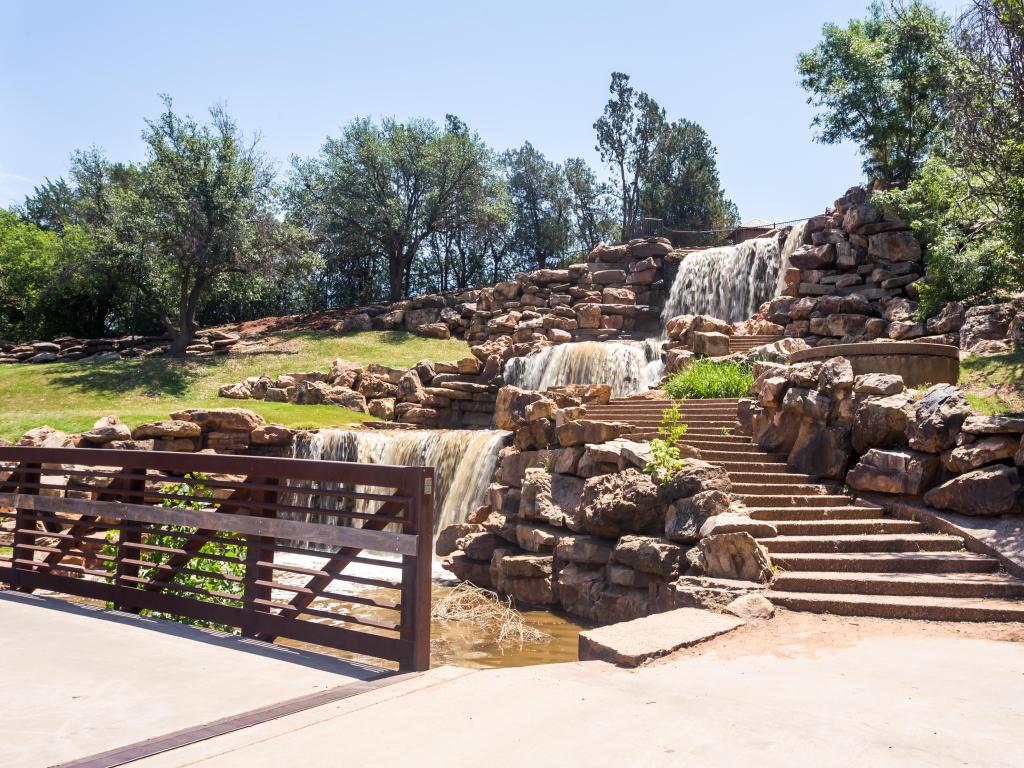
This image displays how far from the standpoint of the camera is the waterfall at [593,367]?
1991 cm

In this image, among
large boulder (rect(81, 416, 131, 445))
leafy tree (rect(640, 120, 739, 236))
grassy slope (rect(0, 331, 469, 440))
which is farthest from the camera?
leafy tree (rect(640, 120, 739, 236))

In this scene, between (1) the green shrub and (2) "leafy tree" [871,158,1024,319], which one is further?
(2) "leafy tree" [871,158,1024,319]

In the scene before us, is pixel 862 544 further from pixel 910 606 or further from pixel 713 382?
pixel 713 382

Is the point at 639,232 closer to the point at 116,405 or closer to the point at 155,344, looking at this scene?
the point at 155,344

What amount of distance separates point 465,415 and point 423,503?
17956 millimetres

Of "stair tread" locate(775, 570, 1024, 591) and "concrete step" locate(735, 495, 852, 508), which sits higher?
"concrete step" locate(735, 495, 852, 508)

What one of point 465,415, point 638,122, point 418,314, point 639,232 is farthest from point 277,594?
point 638,122

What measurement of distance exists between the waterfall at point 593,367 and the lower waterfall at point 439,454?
232 inches

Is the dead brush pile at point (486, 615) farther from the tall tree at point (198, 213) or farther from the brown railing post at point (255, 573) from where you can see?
the tall tree at point (198, 213)

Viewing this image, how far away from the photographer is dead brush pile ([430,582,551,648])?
8.41 m

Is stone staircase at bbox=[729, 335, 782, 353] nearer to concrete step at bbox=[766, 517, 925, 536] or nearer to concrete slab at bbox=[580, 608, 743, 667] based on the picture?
concrete step at bbox=[766, 517, 925, 536]

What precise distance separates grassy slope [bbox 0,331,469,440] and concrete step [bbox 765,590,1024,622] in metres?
14.4

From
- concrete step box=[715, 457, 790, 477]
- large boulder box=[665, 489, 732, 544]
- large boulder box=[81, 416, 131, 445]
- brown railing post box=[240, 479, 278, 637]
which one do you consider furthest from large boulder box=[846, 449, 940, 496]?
large boulder box=[81, 416, 131, 445]

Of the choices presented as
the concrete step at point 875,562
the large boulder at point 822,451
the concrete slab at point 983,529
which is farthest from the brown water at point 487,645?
the concrete slab at point 983,529
